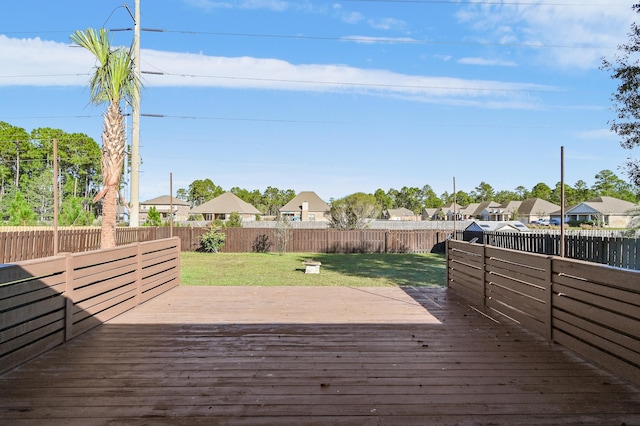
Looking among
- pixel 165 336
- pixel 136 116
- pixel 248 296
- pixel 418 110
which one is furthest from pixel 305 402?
pixel 418 110

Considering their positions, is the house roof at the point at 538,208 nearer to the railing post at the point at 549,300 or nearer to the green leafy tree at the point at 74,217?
the green leafy tree at the point at 74,217

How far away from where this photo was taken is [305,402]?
8.51 feet

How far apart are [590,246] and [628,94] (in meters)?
3.83

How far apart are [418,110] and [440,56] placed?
161 inches

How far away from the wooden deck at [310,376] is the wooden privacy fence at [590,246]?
638 cm

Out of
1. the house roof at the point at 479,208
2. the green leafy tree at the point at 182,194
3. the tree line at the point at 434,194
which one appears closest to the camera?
the tree line at the point at 434,194

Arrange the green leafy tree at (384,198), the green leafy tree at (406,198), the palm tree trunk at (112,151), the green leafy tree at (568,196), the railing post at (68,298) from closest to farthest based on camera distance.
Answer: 1. the railing post at (68,298)
2. the palm tree trunk at (112,151)
3. the green leafy tree at (568,196)
4. the green leafy tree at (384,198)
5. the green leafy tree at (406,198)

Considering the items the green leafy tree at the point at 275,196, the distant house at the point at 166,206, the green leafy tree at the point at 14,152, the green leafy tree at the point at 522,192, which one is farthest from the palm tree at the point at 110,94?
the green leafy tree at the point at 522,192

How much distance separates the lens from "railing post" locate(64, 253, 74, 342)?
13.1ft

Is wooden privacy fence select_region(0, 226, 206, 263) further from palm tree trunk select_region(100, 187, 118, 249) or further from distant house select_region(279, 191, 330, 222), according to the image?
distant house select_region(279, 191, 330, 222)

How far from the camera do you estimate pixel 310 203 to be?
5128cm

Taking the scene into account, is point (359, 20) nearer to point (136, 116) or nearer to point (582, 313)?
point (136, 116)

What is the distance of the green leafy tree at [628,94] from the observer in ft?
31.0

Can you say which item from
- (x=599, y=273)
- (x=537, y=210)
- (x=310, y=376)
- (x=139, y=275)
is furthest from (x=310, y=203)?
(x=310, y=376)
